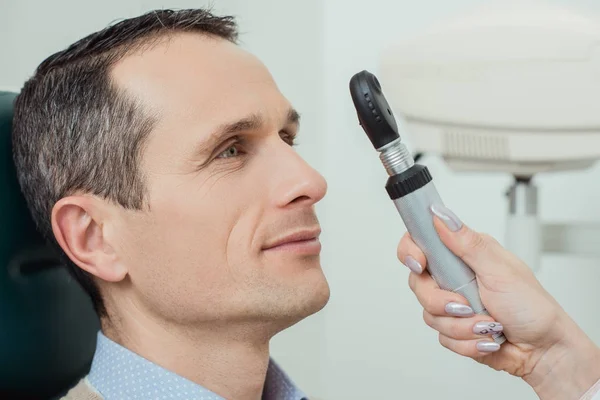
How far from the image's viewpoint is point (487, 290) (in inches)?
40.3

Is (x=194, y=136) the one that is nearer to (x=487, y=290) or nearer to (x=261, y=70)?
(x=261, y=70)

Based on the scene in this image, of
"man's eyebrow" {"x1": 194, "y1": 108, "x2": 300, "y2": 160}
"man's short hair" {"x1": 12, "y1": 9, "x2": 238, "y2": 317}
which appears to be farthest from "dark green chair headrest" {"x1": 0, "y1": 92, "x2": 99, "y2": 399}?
"man's eyebrow" {"x1": 194, "y1": 108, "x2": 300, "y2": 160}

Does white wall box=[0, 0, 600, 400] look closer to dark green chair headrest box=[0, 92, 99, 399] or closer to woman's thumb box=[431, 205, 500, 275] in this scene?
dark green chair headrest box=[0, 92, 99, 399]

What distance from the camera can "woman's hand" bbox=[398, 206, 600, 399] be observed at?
3.25ft

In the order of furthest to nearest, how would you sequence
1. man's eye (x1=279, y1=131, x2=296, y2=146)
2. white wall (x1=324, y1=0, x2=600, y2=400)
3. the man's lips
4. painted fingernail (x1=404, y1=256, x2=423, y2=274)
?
1. white wall (x1=324, y1=0, x2=600, y2=400)
2. man's eye (x1=279, y1=131, x2=296, y2=146)
3. the man's lips
4. painted fingernail (x1=404, y1=256, x2=423, y2=274)

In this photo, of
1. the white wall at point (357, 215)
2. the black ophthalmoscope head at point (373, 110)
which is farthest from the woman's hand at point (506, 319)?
the white wall at point (357, 215)

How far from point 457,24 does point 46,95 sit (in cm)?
75

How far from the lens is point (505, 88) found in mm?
1343

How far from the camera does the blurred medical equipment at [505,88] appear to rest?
132cm

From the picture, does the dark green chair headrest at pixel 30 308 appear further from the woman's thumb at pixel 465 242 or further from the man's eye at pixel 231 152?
the woman's thumb at pixel 465 242

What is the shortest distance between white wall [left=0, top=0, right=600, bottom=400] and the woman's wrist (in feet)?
3.25

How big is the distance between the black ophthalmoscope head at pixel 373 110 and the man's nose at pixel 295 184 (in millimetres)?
244

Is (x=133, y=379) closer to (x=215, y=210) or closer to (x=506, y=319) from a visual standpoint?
(x=215, y=210)

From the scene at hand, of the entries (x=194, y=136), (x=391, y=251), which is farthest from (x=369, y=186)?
(x=194, y=136)
